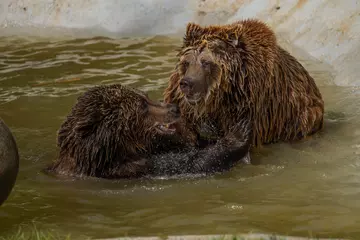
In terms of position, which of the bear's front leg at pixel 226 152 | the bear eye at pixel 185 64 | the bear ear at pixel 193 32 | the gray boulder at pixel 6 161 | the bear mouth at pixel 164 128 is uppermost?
the bear ear at pixel 193 32

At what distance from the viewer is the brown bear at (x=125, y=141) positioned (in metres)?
7.48

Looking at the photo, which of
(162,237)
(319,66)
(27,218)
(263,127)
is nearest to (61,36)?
(319,66)

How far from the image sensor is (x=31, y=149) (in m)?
8.84

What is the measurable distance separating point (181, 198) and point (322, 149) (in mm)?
2060

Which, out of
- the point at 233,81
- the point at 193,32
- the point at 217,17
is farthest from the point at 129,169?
the point at 217,17

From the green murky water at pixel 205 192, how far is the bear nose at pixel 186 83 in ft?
3.00

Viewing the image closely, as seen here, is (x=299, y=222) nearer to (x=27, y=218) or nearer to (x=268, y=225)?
(x=268, y=225)

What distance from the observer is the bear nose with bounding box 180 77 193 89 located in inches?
296

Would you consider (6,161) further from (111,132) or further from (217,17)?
(217,17)

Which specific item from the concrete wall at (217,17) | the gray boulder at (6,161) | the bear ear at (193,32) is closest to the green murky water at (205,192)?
the gray boulder at (6,161)

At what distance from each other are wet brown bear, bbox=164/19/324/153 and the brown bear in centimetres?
24

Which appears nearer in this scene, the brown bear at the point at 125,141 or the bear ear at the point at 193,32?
the brown bear at the point at 125,141

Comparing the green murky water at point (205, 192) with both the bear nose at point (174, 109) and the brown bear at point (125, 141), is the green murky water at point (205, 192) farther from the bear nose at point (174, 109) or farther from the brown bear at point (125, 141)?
the bear nose at point (174, 109)

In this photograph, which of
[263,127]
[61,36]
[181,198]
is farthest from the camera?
[61,36]
